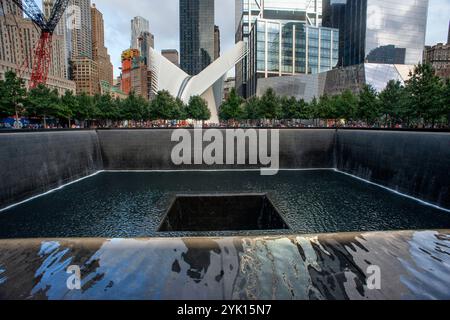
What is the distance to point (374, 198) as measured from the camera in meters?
12.3

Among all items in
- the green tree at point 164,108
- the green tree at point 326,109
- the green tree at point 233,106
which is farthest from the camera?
the green tree at point 233,106

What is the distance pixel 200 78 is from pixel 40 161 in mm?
37981

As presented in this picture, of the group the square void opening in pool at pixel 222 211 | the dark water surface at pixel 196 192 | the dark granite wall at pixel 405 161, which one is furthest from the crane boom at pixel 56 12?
the dark granite wall at pixel 405 161

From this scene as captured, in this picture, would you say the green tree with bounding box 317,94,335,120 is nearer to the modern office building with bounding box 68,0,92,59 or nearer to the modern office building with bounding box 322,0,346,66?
the modern office building with bounding box 322,0,346,66

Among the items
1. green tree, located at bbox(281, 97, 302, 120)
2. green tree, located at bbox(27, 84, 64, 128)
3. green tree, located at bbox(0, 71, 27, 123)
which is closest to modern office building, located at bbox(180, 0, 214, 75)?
green tree, located at bbox(281, 97, 302, 120)

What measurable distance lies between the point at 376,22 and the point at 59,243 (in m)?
83.4

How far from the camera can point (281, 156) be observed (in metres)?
20.6

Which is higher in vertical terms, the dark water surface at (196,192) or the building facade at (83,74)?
the building facade at (83,74)

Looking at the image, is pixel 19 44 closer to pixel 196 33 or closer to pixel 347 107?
pixel 196 33

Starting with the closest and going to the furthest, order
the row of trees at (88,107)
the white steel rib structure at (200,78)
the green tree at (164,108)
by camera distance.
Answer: the row of trees at (88,107) < the green tree at (164,108) < the white steel rib structure at (200,78)

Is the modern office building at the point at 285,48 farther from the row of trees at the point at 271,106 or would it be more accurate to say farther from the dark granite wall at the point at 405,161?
the dark granite wall at the point at 405,161

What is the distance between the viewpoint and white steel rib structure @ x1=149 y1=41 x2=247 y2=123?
45.9 metres

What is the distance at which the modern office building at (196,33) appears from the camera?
155 m
